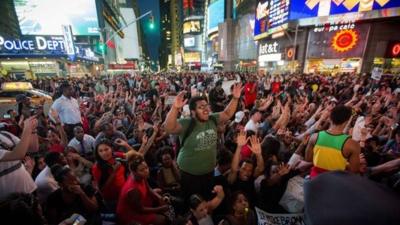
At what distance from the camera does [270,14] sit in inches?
1346

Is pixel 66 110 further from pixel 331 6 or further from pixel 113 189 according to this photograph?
pixel 331 6

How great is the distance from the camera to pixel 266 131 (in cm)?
540

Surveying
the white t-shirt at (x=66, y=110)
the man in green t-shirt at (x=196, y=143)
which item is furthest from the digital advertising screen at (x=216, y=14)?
the man in green t-shirt at (x=196, y=143)

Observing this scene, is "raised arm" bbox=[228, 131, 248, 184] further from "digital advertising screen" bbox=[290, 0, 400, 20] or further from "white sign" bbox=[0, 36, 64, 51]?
"white sign" bbox=[0, 36, 64, 51]

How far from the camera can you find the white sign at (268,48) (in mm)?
34572

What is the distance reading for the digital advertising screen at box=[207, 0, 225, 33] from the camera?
60531 millimetres

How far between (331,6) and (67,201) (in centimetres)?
2959

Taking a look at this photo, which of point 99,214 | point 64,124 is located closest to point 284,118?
point 99,214

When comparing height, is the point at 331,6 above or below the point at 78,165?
above

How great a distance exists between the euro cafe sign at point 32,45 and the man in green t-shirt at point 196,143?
108 feet

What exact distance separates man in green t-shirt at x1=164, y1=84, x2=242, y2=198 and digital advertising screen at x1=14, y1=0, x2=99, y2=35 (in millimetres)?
45715

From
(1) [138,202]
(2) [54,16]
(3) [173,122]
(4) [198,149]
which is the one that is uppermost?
(2) [54,16]

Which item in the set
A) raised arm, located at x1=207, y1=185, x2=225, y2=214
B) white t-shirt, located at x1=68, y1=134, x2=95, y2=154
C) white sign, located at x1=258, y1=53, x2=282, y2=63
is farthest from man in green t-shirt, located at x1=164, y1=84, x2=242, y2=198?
white sign, located at x1=258, y1=53, x2=282, y2=63

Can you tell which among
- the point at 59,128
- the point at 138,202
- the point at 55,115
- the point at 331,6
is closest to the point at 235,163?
the point at 138,202
